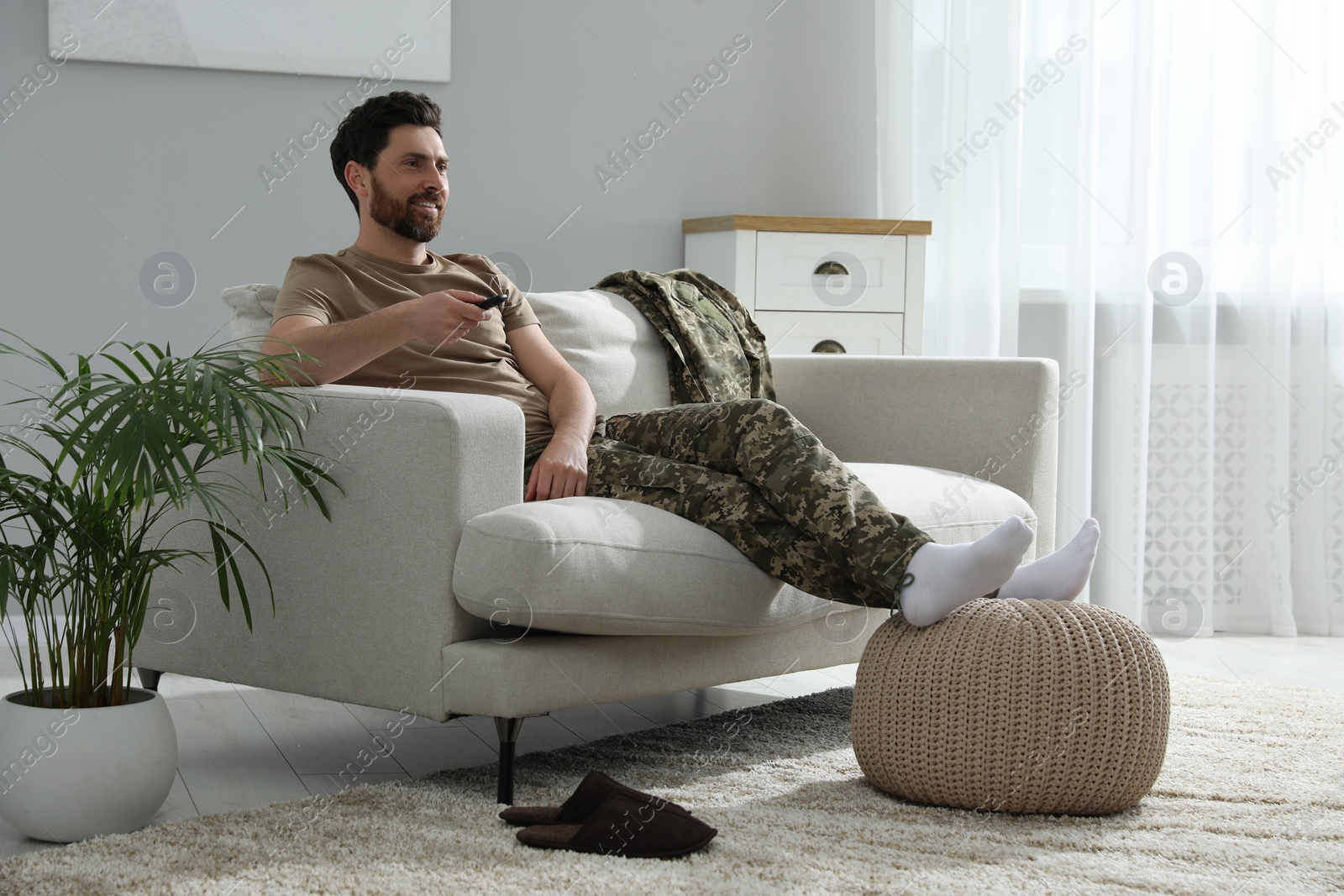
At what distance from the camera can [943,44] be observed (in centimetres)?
366

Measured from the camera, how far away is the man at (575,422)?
1.81 meters

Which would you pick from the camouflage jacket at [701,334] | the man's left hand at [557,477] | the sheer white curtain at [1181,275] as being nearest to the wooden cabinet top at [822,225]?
the sheer white curtain at [1181,275]

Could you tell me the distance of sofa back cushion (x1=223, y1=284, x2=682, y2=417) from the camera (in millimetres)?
2490

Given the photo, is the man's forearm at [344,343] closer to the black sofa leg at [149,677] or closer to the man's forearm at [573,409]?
the man's forearm at [573,409]

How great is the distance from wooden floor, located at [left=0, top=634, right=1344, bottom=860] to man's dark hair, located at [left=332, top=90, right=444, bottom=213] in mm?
880

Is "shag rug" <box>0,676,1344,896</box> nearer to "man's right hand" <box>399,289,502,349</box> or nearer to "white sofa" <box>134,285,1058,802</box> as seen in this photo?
"white sofa" <box>134,285,1058,802</box>

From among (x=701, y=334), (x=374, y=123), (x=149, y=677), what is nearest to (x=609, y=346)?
(x=701, y=334)

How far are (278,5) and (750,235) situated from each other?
1.25m

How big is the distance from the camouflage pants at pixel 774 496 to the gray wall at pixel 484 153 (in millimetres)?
1532

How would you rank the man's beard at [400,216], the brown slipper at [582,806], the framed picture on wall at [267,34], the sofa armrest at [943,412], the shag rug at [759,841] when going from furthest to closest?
the framed picture on wall at [267,34] < the sofa armrest at [943,412] < the man's beard at [400,216] < the brown slipper at [582,806] < the shag rug at [759,841]

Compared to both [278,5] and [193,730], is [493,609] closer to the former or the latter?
[193,730]

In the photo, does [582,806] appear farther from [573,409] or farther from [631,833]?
[573,409]

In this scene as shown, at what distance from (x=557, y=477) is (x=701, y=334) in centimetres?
68

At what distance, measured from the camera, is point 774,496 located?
6.23ft
